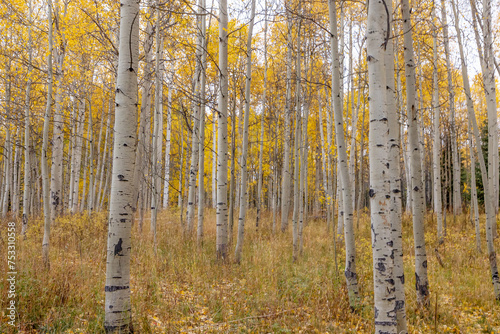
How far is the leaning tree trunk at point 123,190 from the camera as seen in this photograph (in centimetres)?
259

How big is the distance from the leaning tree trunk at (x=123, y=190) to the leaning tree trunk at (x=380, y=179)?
81.2 inches

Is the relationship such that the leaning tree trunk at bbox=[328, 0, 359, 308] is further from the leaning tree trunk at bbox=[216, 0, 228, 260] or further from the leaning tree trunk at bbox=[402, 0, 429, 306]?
the leaning tree trunk at bbox=[216, 0, 228, 260]

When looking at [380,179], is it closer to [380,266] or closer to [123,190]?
[380,266]

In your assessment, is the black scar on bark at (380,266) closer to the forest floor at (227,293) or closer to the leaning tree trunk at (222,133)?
the forest floor at (227,293)

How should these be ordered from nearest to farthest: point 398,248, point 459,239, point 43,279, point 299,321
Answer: point 398,248, point 299,321, point 43,279, point 459,239

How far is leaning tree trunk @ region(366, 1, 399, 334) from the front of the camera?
2.07m

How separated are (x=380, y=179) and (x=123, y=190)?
2.16 m

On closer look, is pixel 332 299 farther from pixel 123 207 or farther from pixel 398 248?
pixel 123 207

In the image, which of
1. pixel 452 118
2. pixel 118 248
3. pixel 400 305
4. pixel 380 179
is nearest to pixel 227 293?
pixel 118 248

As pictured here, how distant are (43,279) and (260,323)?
114 inches

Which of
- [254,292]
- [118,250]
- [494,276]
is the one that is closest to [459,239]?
[494,276]

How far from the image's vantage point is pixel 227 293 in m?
4.21

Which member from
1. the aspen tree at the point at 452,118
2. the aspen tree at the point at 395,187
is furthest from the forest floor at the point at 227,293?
the aspen tree at the point at 452,118

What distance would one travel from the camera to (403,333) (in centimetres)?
275
